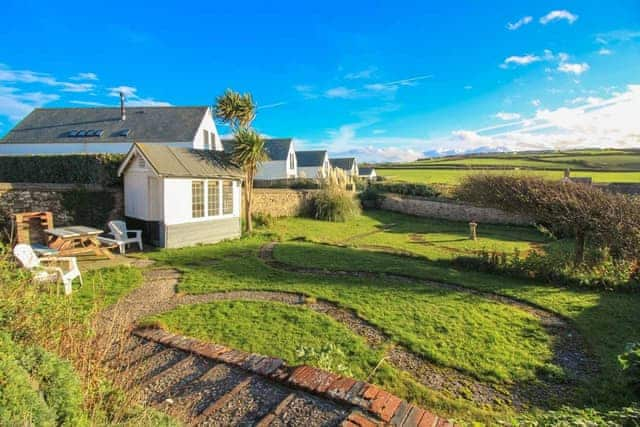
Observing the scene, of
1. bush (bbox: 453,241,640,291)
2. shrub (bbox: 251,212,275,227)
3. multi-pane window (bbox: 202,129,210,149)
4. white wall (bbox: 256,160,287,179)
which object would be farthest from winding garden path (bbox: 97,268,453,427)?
white wall (bbox: 256,160,287,179)

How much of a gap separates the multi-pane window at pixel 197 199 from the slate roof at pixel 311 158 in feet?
101

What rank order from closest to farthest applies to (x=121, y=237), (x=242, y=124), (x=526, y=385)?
(x=526, y=385) < (x=121, y=237) < (x=242, y=124)

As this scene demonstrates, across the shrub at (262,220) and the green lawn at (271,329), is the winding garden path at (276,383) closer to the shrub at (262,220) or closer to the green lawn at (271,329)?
the green lawn at (271,329)

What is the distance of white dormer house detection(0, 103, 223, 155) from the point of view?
23.2 meters

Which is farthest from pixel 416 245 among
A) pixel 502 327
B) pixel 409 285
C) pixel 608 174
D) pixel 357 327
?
pixel 608 174

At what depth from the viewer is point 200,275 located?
743 centimetres

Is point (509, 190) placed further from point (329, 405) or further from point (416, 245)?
point (329, 405)

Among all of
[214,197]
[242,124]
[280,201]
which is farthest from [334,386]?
[280,201]

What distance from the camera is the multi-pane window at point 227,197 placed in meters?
11.8

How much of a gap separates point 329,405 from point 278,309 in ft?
10.2

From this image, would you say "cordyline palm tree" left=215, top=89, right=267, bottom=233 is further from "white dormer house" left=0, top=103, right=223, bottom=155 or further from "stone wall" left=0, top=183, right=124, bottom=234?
"white dormer house" left=0, top=103, right=223, bottom=155

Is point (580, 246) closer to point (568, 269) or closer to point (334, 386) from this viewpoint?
point (568, 269)

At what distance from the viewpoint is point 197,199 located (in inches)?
425

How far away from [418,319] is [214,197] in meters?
8.58
